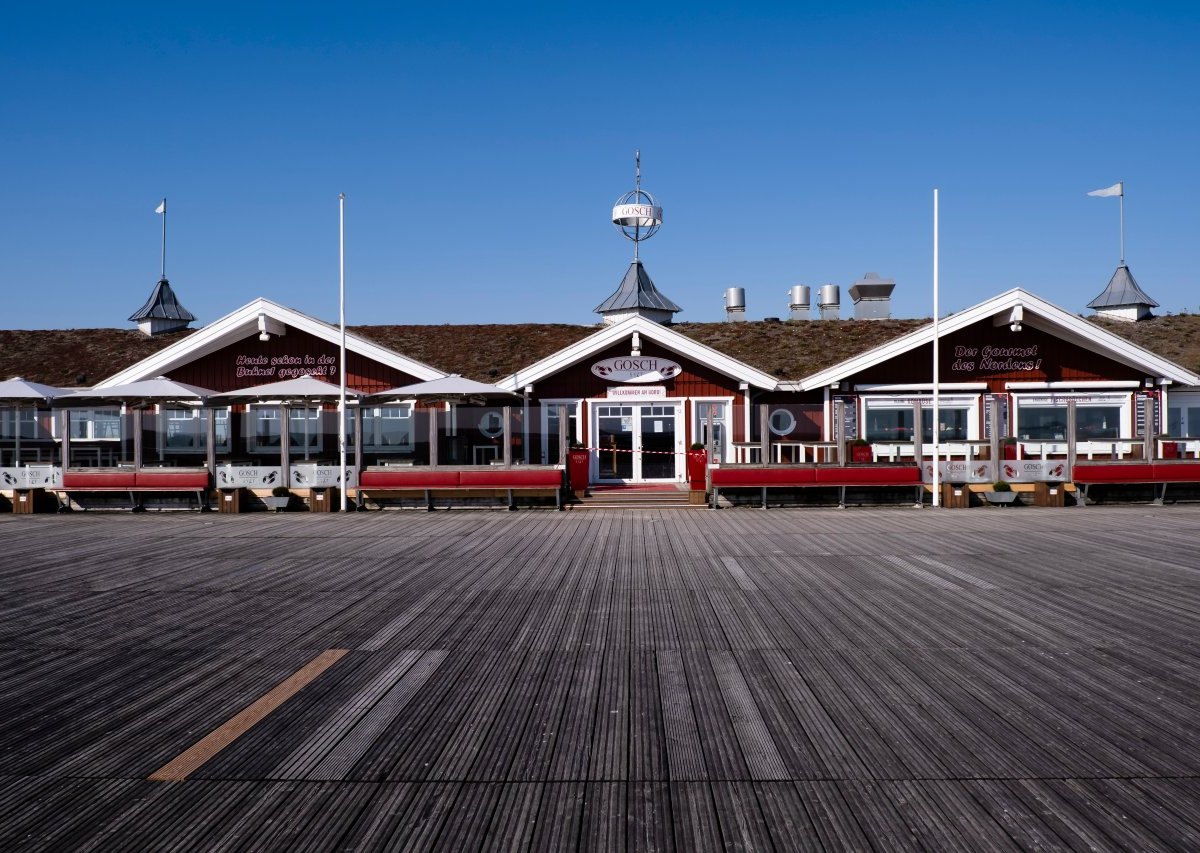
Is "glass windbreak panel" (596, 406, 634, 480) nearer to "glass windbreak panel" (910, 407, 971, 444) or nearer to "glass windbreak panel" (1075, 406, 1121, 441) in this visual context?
"glass windbreak panel" (910, 407, 971, 444)

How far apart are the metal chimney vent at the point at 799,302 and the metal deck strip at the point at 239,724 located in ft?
85.5

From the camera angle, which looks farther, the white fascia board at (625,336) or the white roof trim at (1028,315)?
the white fascia board at (625,336)

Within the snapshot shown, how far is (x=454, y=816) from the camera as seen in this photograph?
14.3 feet

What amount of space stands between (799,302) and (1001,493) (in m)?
12.4

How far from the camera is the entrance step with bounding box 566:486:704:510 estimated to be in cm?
2097

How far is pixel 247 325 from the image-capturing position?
24188mm

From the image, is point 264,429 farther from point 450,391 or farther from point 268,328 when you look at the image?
point 450,391

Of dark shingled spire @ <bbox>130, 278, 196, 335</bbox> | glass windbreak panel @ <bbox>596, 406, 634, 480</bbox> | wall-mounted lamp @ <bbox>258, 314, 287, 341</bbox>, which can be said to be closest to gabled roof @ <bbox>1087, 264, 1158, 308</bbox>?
glass windbreak panel @ <bbox>596, 406, 634, 480</bbox>

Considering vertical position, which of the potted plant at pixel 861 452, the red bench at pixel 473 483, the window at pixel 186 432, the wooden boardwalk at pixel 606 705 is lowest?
the wooden boardwalk at pixel 606 705

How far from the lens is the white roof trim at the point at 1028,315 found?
2305 cm

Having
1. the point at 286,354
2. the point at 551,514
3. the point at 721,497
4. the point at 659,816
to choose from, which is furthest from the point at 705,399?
the point at 659,816

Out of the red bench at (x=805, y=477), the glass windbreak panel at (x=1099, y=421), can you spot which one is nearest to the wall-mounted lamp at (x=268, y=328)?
the red bench at (x=805, y=477)

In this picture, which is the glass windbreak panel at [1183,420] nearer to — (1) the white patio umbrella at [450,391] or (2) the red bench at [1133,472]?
(2) the red bench at [1133,472]

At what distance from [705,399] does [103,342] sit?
1764 cm
